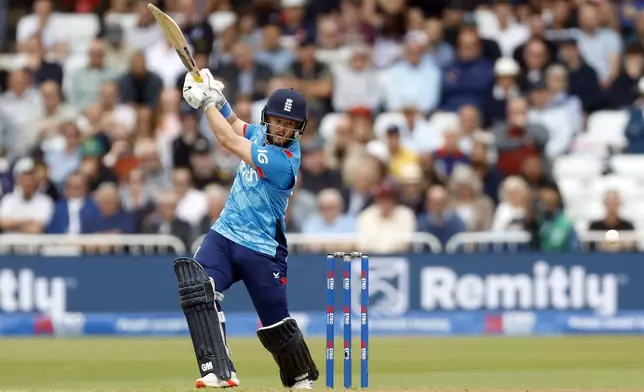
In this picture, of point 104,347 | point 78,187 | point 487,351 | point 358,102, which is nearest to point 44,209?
point 78,187

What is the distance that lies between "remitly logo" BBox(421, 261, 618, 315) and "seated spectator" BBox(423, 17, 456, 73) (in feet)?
11.3

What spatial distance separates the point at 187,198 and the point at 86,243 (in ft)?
3.97

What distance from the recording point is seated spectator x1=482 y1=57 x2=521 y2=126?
16.7 m

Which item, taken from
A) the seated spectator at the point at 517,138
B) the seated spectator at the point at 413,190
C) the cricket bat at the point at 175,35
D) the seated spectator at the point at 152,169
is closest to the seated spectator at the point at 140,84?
the seated spectator at the point at 152,169

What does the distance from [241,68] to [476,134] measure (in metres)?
2.85

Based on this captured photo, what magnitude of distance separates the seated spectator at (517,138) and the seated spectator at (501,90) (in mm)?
253

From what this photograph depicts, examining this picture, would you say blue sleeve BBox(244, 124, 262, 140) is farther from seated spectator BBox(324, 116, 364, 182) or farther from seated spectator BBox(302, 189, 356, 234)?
seated spectator BBox(324, 116, 364, 182)

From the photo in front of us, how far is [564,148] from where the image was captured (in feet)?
54.6

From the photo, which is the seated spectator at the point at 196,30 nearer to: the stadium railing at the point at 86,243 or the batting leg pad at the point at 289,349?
the stadium railing at the point at 86,243

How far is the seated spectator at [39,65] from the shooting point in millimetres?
17484

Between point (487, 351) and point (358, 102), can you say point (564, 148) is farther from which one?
point (487, 351)

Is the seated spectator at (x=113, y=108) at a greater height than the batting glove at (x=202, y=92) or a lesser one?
greater

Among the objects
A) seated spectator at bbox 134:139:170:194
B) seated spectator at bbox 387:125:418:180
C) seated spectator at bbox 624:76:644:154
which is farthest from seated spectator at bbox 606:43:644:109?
seated spectator at bbox 134:139:170:194

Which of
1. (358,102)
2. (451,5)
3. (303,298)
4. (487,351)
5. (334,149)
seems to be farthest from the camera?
(451,5)
